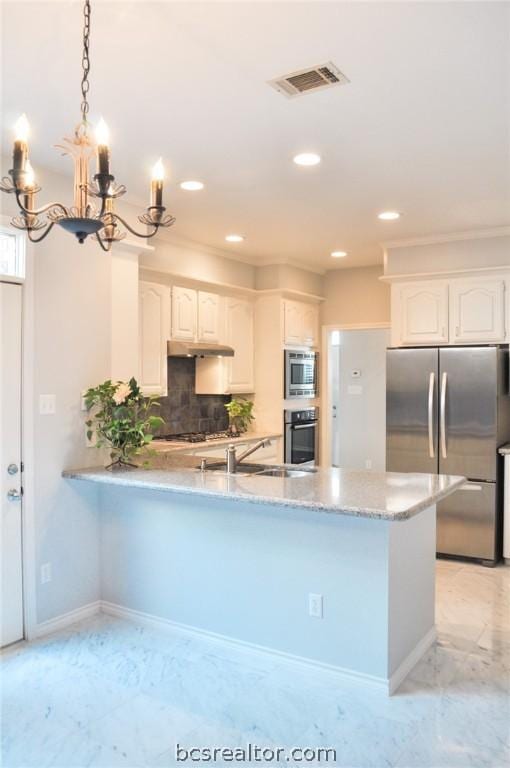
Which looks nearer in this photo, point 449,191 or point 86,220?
point 86,220

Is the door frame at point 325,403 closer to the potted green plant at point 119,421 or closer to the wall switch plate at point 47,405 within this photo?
the potted green plant at point 119,421

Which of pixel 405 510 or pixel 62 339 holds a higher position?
pixel 62 339

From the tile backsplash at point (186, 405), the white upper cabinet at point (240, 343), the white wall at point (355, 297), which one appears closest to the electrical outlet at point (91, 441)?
the tile backsplash at point (186, 405)

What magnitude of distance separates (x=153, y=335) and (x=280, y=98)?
8.14ft

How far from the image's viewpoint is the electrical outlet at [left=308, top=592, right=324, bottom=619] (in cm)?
291

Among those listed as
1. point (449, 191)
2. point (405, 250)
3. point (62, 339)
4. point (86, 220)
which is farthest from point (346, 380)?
point (86, 220)

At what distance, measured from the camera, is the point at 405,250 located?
5172 mm

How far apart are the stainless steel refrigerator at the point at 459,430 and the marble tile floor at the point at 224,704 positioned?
142cm

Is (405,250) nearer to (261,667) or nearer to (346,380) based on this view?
(346,380)

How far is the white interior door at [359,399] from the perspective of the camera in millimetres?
7324

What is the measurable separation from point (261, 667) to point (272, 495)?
0.95 meters

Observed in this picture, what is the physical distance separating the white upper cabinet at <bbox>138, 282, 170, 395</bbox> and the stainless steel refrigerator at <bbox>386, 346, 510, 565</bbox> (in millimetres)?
1978

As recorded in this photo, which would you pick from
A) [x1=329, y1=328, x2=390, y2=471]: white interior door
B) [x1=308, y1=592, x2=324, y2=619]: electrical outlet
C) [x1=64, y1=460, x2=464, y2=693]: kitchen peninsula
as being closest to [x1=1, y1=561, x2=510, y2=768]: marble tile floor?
[x1=64, y1=460, x2=464, y2=693]: kitchen peninsula

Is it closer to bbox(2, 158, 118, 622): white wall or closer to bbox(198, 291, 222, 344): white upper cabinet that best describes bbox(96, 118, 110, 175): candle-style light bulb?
bbox(2, 158, 118, 622): white wall
